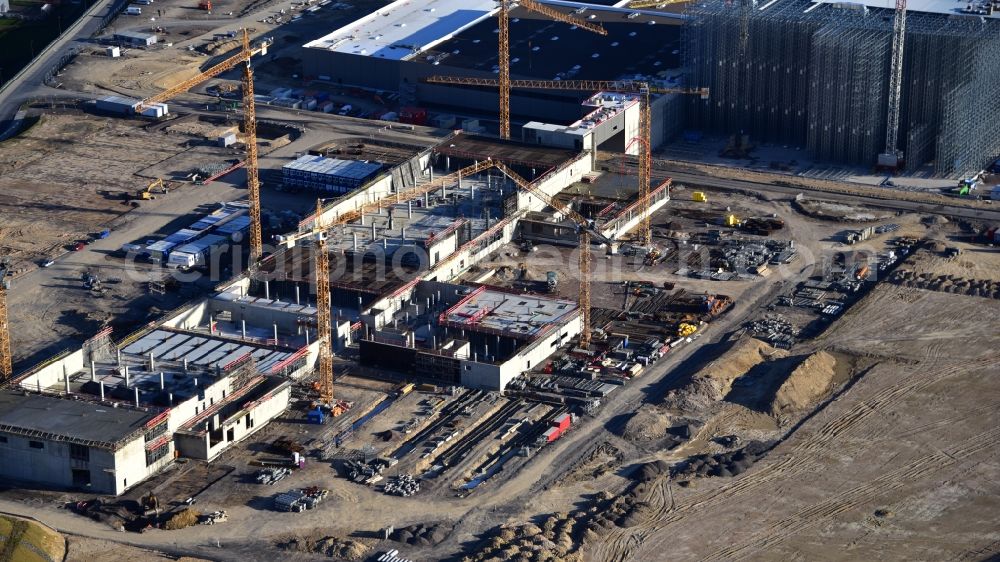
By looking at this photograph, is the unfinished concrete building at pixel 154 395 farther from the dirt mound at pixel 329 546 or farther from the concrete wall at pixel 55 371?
the dirt mound at pixel 329 546

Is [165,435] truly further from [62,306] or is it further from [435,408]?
[62,306]

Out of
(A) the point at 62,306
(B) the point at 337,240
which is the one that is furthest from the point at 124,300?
(B) the point at 337,240

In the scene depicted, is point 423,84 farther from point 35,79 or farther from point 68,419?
point 68,419

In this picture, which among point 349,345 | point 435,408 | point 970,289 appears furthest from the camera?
point 970,289

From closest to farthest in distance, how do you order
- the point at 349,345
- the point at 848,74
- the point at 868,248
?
the point at 349,345
the point at 868,248
the point at 848,74

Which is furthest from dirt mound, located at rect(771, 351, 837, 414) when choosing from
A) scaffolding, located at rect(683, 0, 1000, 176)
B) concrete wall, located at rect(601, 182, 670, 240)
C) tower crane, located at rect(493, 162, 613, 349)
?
scaffolding, located at rect(683, 0, 1000, 176)

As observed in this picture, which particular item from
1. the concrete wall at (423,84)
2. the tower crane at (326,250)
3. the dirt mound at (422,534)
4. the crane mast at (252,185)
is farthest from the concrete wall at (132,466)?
the concrete wall at (423,84)
